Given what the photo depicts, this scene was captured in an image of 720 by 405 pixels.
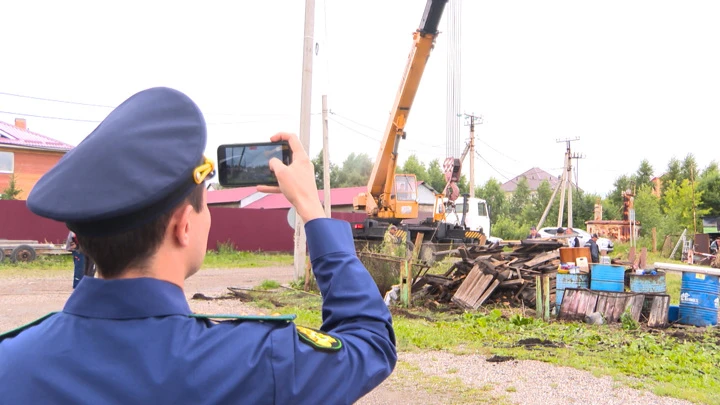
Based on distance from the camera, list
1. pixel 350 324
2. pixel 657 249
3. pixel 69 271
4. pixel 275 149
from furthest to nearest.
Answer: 1. pixel 657 249
2. pixel 69 271
3. pixel 275 149
4. pixel 350 324

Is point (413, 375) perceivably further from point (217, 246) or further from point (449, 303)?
point (217, 246)

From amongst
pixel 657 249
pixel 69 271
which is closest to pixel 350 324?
pixel 69 271

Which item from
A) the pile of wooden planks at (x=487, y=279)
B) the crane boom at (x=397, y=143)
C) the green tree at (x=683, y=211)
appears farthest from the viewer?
the green tree at (x=683, y=211)

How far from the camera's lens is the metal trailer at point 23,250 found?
20344 mm

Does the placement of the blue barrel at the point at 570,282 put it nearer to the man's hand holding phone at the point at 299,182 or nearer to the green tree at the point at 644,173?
the man's hand holding phone at the point at 299,182

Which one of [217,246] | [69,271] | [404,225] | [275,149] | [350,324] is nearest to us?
[350,324]

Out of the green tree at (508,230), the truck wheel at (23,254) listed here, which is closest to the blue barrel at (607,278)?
→ the truck wheel at (23,254)

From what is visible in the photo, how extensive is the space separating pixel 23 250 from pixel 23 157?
670 inches

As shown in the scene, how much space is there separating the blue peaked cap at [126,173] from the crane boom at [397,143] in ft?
57.2

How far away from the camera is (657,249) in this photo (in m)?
38.6

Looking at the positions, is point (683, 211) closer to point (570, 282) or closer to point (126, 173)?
point (570, 282)

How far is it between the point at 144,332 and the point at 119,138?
0.39 meters

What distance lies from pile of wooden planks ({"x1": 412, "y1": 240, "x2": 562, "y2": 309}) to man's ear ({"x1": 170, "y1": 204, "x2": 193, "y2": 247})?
11.0m

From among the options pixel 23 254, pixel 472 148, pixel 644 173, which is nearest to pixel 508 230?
pixel 472 148
